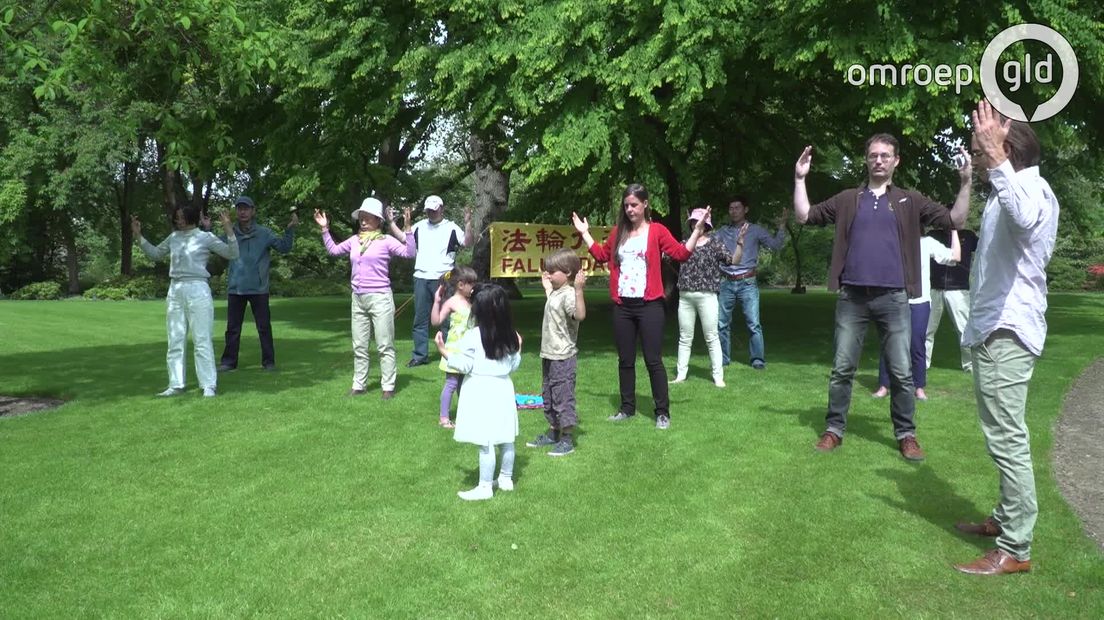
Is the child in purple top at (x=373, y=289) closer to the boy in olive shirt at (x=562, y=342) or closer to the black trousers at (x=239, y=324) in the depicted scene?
the black trousers at (x=239, y=324)

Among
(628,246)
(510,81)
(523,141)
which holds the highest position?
(510,81)

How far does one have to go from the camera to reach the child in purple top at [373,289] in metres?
8.48

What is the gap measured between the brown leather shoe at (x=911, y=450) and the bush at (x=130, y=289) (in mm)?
31903

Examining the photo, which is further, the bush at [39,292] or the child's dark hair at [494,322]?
the bush at [39,292]

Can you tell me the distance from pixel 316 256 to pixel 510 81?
121 feet

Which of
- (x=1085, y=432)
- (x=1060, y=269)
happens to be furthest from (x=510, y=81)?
(x=1060, y=269)

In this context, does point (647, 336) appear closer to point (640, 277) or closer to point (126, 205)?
point (640, 277)

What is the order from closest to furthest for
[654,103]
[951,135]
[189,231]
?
[189,231] < [654,103] < [951,135]

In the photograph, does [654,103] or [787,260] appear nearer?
[654,103]

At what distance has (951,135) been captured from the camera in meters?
15.0

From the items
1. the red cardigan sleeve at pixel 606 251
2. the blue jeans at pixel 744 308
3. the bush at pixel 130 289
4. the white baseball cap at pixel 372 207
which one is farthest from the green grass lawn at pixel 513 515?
the bush at pixel 130 289

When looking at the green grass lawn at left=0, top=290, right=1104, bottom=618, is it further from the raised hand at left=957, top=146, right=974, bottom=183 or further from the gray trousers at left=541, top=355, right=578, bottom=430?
the raised hand at left=957, top=146, right=974, bottom=183

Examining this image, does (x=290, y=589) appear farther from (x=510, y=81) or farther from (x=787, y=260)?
(x=787, y=260)

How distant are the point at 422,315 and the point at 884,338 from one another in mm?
6498
